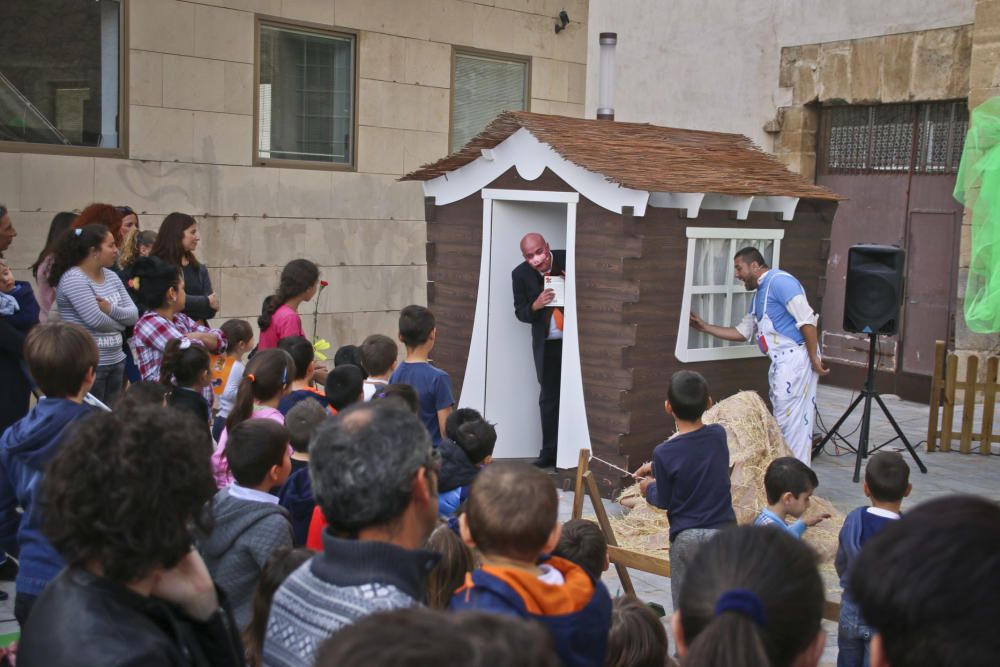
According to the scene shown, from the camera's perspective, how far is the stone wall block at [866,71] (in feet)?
38.6

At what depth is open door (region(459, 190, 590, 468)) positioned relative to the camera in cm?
779

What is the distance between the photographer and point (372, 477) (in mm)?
2223

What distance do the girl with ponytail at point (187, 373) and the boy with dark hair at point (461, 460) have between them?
1132mm

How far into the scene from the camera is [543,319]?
25.1 feet

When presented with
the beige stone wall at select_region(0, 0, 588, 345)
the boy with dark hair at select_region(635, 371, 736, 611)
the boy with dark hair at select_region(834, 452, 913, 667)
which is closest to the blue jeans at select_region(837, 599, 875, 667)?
the boy with dark hair at select_region(834, 452, 913, 667)

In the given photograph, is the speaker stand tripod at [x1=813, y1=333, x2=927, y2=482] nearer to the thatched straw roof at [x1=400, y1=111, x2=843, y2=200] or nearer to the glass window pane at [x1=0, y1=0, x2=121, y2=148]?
the thatched straw roof at [x1=400, y1=111, x2=843, y2=200]

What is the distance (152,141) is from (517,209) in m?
3.50

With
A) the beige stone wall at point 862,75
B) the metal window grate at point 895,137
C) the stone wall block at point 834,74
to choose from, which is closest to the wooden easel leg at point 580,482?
the metal window grate at point 895,137

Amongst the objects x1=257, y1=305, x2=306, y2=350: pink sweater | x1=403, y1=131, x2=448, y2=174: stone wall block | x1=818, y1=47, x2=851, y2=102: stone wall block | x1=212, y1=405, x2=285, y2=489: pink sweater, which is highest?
x1=818, y1=47, x2=851, y2=102: stone wall block

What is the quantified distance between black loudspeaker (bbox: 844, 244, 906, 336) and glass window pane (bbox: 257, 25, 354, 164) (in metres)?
5.08

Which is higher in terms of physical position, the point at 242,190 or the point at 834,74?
the point at 834,74

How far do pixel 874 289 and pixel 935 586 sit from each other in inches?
280

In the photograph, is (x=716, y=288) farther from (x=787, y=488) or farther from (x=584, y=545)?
(x=584, y=545)

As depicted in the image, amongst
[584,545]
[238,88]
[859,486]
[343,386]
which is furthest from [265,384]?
[238,88]
